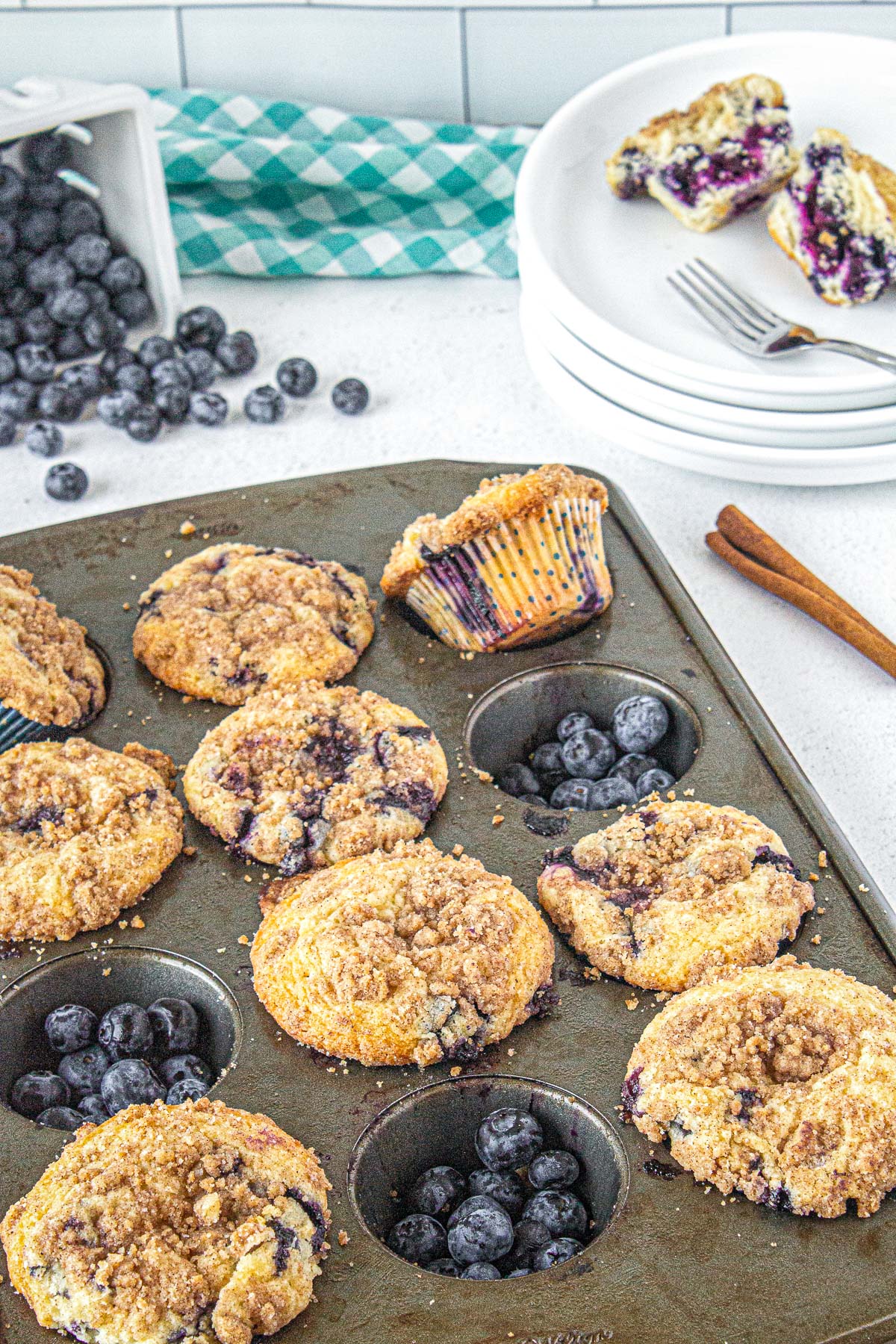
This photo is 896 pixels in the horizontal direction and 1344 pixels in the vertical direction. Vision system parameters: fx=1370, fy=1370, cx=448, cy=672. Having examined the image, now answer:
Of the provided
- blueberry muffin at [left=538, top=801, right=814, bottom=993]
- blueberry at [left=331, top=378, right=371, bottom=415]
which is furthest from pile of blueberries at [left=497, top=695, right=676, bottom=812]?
blueberry at [left=331, top=378, right=371, bottom=415]

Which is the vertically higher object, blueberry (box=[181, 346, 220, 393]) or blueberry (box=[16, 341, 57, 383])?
blueberry (box=[16, 341, 57, 383])

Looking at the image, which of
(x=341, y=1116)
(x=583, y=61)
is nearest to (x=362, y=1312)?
(x=341, y=1116)

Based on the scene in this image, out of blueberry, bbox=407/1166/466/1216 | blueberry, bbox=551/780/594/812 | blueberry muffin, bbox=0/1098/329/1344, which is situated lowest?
blueberry, bbox=407/1166/466/1216

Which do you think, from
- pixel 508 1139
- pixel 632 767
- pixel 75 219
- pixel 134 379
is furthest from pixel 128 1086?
pixel 75 219

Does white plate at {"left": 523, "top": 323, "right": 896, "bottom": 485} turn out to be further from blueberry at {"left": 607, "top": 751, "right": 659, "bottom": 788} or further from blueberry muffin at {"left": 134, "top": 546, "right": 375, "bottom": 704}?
blueberry at {"left": 607, "top": 751, "right": 659, "bottom": 788}

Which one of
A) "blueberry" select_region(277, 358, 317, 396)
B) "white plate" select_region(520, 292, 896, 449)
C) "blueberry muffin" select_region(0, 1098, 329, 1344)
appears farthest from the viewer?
"blueberry" select_region(277, 358, 317, 396)

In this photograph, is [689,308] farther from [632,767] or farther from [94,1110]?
[94,1110]
